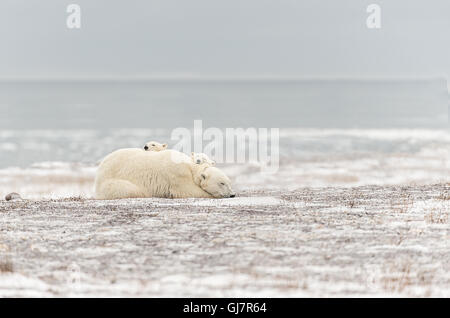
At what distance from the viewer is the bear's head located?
13.0 meters

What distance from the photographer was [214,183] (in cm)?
1297

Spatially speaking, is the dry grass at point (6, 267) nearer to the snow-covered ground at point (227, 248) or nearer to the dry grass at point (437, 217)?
the snow-covered ground at point (227, 248)

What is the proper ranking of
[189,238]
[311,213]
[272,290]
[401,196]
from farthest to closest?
[401,196] < [311,213] < [189,238] < [272,290]

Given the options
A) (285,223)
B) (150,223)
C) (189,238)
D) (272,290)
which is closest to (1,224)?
(150,223)

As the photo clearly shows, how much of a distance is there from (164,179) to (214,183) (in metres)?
0.97

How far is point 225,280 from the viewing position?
712cm

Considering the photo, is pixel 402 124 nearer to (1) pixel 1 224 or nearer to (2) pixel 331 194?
(2) pixel 331 194

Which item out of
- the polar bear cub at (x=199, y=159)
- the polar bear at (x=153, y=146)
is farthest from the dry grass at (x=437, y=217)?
the polar bear at (x=153, y=146)

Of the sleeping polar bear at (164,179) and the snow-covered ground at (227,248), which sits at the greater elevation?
the sleeping polar bear at (164,179)

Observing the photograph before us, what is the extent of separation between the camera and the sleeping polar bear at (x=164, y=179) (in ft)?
42.7

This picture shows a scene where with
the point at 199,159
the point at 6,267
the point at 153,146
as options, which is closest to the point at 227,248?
the point at 6,267

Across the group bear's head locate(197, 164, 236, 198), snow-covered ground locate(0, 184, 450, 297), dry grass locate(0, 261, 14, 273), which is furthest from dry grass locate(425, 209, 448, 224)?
dry grass locate(0, 261, 14, 273)

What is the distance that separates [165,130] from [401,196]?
60.4m

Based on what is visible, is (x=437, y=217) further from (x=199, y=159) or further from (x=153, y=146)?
(x=153, y=146)
